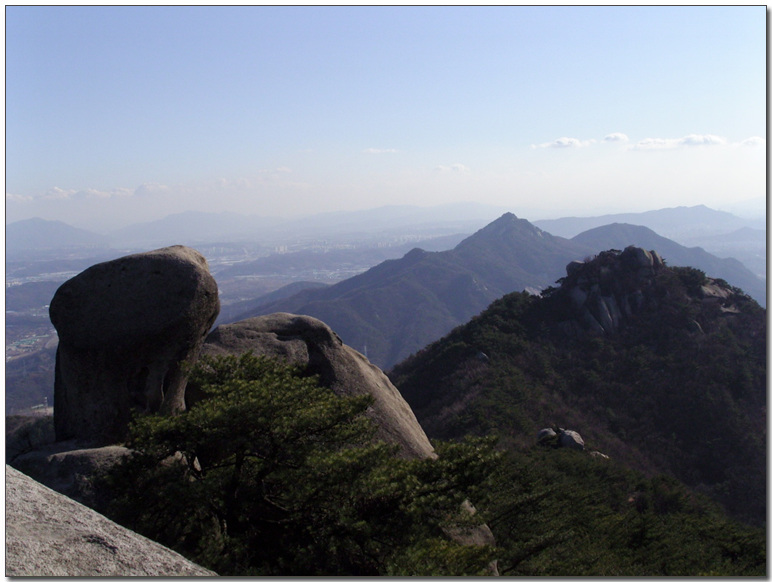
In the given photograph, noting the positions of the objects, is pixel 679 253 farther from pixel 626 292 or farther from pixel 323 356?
pixel 323 356

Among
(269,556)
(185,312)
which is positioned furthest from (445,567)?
(185,312)

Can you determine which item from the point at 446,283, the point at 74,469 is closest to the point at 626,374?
the point at 74,469

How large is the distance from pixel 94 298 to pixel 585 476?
1465 cm

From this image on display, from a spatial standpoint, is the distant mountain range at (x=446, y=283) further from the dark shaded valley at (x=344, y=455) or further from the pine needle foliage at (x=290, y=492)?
the pine needle foliage at (x=290, y=492)

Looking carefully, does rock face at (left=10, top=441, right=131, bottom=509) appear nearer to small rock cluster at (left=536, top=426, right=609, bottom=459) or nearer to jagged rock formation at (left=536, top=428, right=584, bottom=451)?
small rock cluster at (left=536, top=426, right=609, bottom=459)

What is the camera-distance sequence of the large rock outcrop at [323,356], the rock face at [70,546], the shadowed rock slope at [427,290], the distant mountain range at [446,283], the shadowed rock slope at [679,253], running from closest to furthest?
the rock face at [70,546], the large rock outcrop at [323,356], the shadowed rock slope at [427,290], the distant mountain range at [446,283], the shadowed rock slope at [679,253]

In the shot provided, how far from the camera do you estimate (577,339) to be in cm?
3422

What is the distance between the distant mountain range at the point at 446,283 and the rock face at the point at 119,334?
6762 cm

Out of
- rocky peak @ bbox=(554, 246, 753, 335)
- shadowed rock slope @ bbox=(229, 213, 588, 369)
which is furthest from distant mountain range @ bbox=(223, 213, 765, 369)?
rocky peak @ bbox=(554, 246, 753, 335)

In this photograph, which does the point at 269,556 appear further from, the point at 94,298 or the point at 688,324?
the point at 688,324

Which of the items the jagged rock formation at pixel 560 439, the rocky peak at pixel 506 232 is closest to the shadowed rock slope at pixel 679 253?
the rocky peak at pixel 506 232

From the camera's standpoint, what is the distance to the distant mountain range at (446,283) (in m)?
85.9

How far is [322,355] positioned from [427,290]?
312 feet

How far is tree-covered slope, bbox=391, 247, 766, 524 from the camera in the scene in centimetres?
2500
